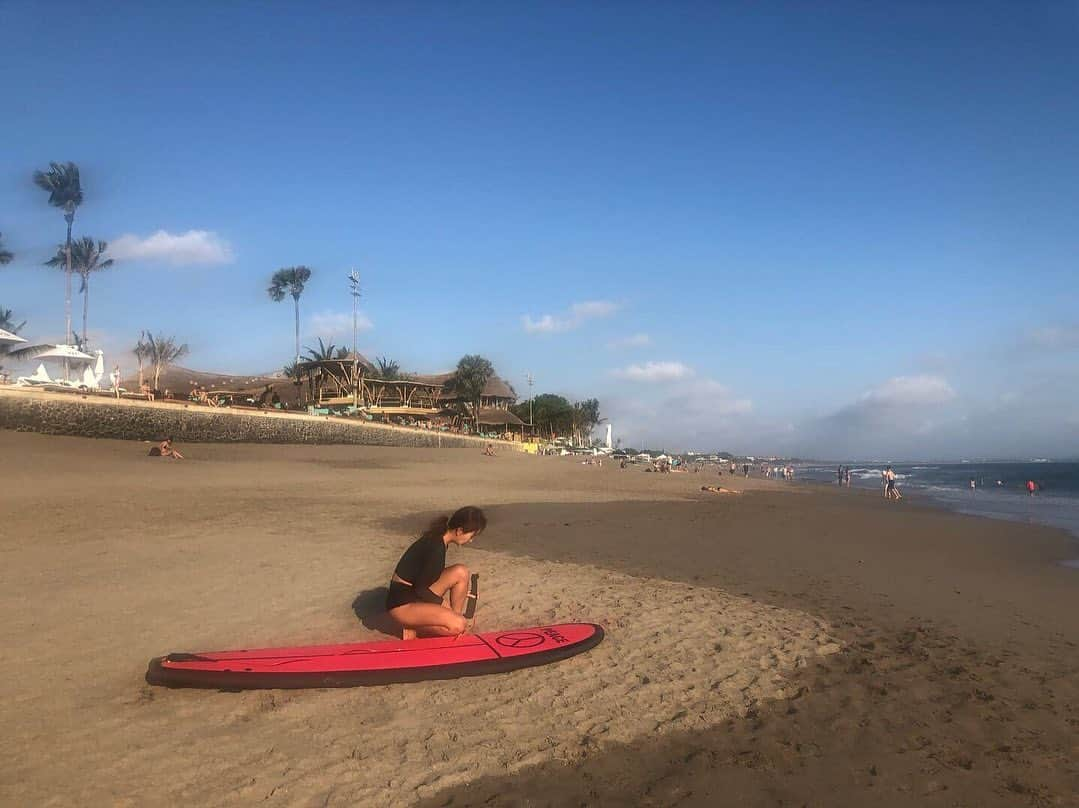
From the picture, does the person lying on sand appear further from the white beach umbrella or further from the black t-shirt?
the white beach umbrella

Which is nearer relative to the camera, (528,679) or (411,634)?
(528,679)

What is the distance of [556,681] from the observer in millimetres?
4379

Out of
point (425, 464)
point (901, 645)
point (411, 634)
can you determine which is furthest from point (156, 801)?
point (425, 464)

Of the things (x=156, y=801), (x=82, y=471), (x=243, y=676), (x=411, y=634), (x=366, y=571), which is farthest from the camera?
(x=82, y=471)

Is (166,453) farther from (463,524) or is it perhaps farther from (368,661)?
(368,661)

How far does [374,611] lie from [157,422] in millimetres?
27207

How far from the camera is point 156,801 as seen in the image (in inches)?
113

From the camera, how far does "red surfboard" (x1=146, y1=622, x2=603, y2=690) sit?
401 centimetres

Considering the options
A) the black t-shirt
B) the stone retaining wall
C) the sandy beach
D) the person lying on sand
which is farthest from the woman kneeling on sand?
the stone retaining wall

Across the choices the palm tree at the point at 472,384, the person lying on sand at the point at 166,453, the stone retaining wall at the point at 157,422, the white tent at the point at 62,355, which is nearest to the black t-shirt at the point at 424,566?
the person lying on sand at the point at 166,453

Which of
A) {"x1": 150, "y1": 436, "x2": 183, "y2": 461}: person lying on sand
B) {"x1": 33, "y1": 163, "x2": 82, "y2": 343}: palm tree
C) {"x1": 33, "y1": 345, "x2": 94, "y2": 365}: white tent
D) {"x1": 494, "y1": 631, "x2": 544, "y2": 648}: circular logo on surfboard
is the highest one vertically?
{"x1": 33, "y1": 163, "x2": 82, "y2": 343}: palm tree

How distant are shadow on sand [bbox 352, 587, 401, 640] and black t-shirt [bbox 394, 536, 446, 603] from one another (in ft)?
1.23

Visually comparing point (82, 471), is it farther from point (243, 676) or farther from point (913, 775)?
point (913, 775)

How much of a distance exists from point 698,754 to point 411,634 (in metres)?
2.39
